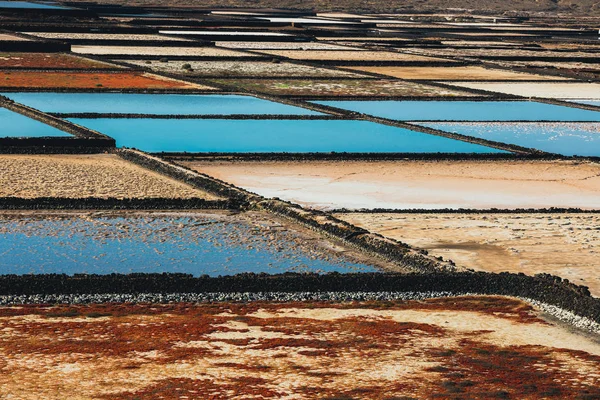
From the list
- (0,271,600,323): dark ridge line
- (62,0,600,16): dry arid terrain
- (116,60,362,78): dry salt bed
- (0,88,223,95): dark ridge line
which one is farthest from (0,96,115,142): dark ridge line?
(62,0,600,16): dry arid terrain

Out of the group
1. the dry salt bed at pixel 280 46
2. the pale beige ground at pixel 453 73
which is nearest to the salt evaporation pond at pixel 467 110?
the pale beige ground at pixel 453 73

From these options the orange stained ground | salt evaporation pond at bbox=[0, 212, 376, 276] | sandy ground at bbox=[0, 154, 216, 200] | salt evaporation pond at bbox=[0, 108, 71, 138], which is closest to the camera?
salt evaporation pond at bbox=[0, 212, 376, 276]

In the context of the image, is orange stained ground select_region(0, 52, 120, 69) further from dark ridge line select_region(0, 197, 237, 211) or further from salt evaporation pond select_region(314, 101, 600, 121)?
dark ridge line select_region(0, 197, 237, 211)

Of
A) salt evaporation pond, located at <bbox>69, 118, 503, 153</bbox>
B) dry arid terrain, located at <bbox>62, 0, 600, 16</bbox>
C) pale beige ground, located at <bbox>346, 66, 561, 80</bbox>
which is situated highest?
dry arid terrain, located at <bbox>62, 0, 600, 16</bbox>

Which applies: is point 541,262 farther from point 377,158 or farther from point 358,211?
point 377,158

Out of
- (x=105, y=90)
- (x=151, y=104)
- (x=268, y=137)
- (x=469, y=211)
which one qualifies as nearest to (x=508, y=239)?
(x=469, y=211)

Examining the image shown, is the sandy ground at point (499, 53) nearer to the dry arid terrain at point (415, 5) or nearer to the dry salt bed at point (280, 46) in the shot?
the dry salt bed at point (280, 46)

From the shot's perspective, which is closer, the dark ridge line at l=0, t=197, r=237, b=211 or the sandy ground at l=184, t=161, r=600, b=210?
the dark ridge line at l=0, t=197, r=237, b=211
